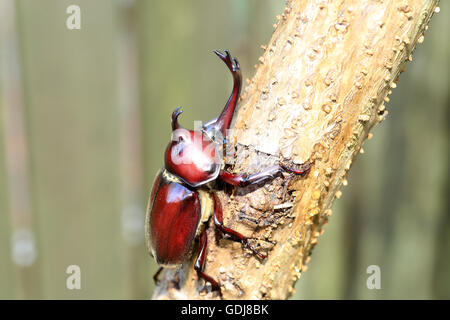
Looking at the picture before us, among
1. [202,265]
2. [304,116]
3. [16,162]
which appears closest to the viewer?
[304,116]

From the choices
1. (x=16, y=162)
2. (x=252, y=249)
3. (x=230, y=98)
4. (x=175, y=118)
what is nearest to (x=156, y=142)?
(x=16, y=162)

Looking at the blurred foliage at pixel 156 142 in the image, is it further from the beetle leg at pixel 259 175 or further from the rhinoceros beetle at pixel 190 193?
the beetle leg at pixel 259 175

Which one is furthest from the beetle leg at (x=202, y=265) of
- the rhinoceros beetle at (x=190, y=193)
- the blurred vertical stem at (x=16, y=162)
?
the blurred vertical stem at (x=16, y=162)

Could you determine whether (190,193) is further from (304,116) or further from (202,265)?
(304,116)

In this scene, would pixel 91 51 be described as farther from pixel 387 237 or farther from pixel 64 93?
pixel 387 237

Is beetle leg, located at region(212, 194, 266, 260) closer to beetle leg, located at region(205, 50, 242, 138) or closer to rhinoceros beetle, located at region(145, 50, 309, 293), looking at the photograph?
rhinoceros beetle, located at region(145, 50, 309, 293)

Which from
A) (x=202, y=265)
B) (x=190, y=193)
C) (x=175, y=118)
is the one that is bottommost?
(x=202, y=265)
